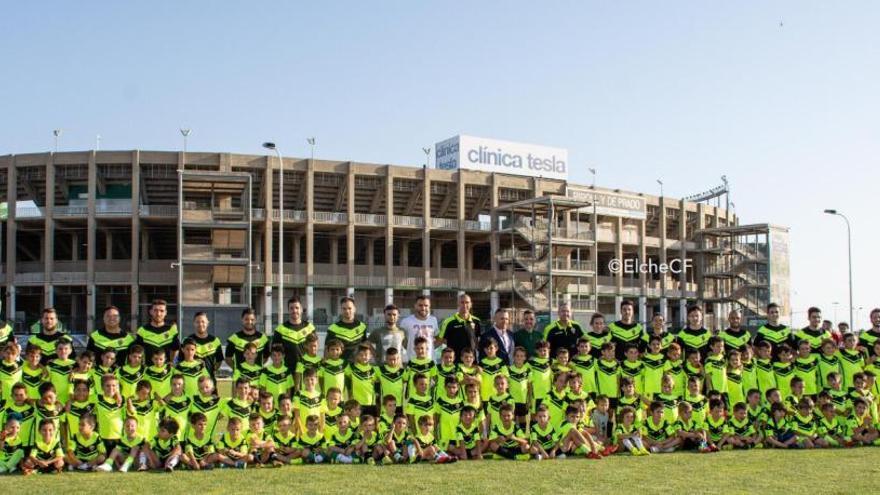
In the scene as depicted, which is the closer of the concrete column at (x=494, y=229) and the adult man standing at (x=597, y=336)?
the adult man standing at (x=597, y=336)

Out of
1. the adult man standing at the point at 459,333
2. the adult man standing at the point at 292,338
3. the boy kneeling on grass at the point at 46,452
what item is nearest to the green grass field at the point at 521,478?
the boy kneeling on grass at the point at 46,452

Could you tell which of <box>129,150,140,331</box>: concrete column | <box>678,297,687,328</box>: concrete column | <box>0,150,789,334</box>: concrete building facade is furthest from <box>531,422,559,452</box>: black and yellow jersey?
<box>678,297,687,328</box>: concrete column

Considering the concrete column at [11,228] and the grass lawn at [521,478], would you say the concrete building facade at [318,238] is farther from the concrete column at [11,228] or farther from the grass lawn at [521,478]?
the grass lawn at [521,478]

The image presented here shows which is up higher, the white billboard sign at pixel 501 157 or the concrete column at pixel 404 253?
the white billboard sign at pixel 501 157

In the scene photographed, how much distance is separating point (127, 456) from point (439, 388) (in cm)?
389

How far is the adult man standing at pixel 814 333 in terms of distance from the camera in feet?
44.0

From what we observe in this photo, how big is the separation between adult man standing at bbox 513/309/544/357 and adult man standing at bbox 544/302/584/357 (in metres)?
0.20

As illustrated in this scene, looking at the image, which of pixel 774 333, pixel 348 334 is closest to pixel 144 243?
pixel 348 334

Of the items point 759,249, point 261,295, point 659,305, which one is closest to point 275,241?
point 261,295

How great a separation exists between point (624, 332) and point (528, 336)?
144 cm

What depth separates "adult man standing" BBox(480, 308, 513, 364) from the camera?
12047 mm

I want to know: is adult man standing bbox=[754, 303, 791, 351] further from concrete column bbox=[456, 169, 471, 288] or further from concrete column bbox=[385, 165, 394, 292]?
concrete column bbox=[456, 169, 471, 288]

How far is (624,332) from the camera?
1301 cm

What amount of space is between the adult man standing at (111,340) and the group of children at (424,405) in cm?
13
